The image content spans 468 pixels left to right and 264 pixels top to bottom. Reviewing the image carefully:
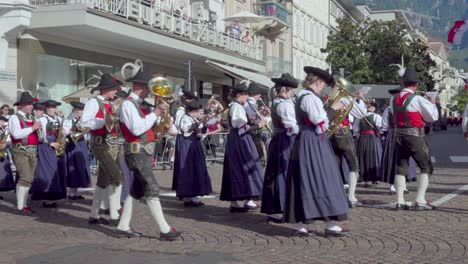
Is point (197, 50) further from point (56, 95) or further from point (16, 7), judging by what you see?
point (16, 7)

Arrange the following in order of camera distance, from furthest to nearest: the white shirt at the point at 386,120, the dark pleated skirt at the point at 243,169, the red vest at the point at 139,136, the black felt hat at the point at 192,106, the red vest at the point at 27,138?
the white shirt at the point at 386,120
the black felt hat at the point at 192,106
the red vest at the point at 27,138
the dark pleated skirt at the point at 243,169
the red vest at the point at 139,136

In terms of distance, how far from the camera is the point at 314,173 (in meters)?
7.34

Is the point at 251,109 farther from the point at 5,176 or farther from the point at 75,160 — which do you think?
the point at 5,176

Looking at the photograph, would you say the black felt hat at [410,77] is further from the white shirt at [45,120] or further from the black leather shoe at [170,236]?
the white shirt at [45,120]

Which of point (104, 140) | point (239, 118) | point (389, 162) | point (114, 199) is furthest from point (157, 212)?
point (389, 162)

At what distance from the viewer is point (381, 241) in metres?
7.16

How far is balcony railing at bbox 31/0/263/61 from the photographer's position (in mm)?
20078

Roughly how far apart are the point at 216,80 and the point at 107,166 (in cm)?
2569

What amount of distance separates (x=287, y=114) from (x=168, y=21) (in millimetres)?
16409

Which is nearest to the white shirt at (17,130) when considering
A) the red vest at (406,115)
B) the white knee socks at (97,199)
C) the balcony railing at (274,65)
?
the white knee socks at (97,199)

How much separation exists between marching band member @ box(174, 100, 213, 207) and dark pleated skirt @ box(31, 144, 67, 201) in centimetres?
189

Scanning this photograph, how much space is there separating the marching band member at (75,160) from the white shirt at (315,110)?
5352 mm

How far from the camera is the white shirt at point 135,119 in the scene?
7.30 m

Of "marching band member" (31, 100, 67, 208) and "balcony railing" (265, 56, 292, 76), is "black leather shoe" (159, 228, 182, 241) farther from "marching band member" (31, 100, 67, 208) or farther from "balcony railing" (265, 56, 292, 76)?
"balcony railing" (265, 56, 292, 76)
